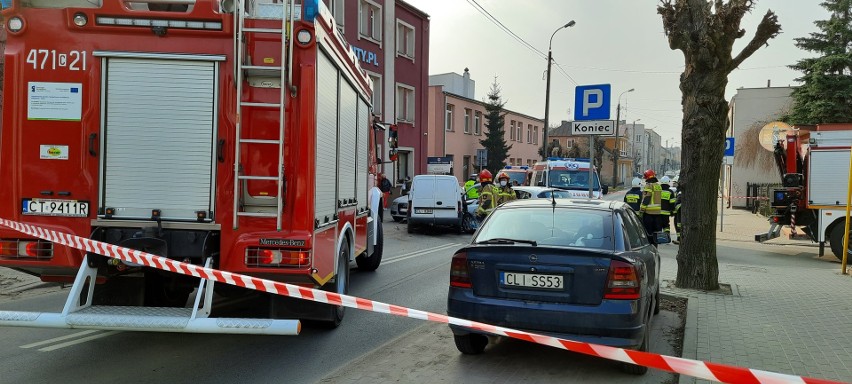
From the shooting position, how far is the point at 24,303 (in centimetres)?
747

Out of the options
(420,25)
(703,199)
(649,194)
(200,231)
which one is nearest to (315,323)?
(200,231)

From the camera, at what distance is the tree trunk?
8125 mm

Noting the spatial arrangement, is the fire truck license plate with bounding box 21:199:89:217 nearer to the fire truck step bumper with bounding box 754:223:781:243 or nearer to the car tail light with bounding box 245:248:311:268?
the car tail light with bounding box 245:248:311:268

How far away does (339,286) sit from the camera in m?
6.57

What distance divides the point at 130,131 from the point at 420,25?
27.7 meters

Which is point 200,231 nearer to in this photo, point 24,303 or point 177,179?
point 177,179

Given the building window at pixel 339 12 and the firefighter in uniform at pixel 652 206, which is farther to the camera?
the building window at pixel 339 12

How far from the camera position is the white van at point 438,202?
17.3 meters

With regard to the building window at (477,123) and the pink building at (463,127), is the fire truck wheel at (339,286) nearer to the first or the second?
the pink building at (463,127)

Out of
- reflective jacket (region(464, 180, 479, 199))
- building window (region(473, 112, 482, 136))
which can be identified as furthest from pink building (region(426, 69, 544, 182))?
reflective jacket (region(464, 180, 479, 199))

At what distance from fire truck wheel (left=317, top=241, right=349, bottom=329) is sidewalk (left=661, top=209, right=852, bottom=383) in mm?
3320

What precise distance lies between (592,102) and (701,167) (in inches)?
86.5

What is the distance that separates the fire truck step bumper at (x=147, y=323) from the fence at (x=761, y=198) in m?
24.6

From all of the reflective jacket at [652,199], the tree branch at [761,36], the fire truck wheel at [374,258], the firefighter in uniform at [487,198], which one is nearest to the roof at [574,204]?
the tree branch at [761,36]
